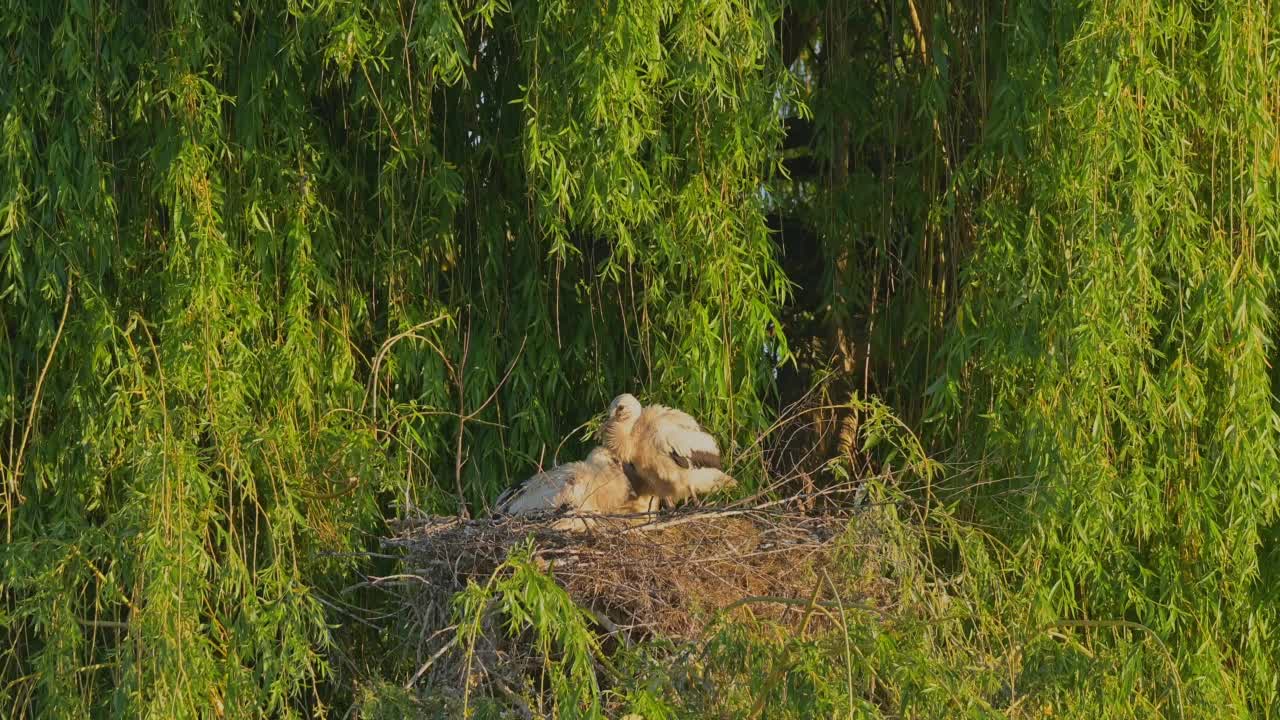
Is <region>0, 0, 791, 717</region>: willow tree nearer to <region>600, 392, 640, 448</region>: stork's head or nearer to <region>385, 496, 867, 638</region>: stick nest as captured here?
<region>385, 496, 867, 638</region>: stick nest

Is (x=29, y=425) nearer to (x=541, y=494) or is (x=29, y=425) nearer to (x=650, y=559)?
(x=541, y=494)

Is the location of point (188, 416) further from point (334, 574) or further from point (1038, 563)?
point (1038, 563)

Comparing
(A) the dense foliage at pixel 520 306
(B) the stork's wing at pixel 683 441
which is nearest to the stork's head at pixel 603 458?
(B) the stork's wing at pixel 683 441

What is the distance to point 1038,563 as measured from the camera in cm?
573

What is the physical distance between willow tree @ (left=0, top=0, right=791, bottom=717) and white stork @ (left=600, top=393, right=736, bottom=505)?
1.24 feet

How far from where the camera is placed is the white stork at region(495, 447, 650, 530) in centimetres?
553

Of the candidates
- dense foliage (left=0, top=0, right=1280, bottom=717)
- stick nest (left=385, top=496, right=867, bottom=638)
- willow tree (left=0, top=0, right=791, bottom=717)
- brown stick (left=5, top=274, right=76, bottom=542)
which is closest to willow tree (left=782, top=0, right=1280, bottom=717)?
dense foliage (left=0, top=0, right=1280, bottom=717)

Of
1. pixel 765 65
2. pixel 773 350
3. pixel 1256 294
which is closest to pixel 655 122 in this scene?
pixel 765 65

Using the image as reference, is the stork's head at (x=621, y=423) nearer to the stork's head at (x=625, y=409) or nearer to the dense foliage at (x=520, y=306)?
the stork's head at (x=625, y=409)

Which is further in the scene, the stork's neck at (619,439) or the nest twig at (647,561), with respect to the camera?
the stork's neck at (619,439)

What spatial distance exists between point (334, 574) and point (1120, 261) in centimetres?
246

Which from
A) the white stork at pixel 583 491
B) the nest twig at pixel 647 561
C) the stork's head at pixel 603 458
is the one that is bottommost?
the nest twig at pixel 647 561

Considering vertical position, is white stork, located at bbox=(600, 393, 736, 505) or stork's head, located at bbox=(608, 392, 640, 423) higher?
stork's head, located at bbox=(608, 392, 640, 423)

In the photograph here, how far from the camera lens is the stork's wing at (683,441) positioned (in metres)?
5.55
